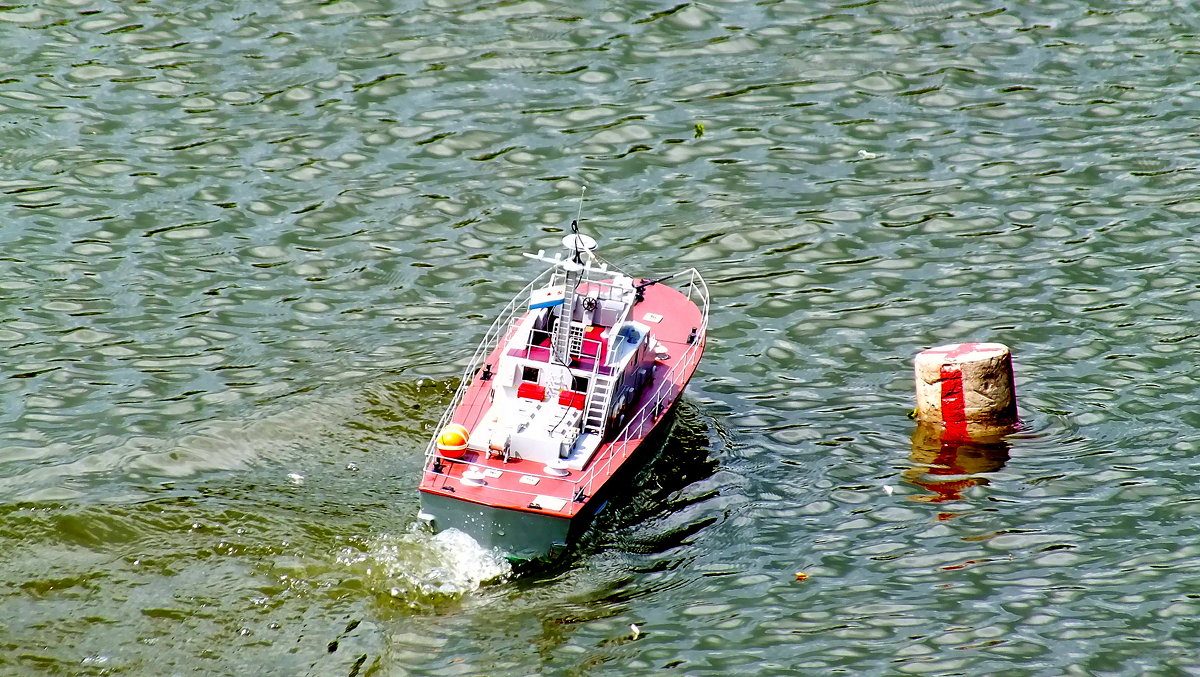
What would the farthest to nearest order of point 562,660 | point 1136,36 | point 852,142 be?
point 1136,36
point 852,142
point 562,660

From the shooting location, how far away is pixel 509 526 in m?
→ 23.2

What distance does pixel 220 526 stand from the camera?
2431 cm

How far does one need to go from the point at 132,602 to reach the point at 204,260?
478 inches

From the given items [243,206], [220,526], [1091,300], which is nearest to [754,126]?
[1091,300]

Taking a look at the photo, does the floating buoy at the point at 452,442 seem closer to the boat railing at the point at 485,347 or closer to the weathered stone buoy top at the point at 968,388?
the boat railing at the point at 485,347

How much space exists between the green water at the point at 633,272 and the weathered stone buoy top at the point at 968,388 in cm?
76

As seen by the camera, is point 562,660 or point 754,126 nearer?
point 562,660

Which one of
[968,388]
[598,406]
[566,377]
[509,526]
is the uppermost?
[566,377]

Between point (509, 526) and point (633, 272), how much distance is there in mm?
11143

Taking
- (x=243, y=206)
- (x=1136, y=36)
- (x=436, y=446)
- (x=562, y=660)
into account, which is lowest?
(x=562, y=660)

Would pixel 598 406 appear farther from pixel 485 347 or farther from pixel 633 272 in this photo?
pixel 633 272

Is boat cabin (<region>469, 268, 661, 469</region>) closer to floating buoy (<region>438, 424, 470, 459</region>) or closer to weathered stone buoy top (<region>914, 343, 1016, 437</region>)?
floating buoy (<region>438, 424, 470, 459</region>)

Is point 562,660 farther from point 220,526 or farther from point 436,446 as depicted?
point 220,526

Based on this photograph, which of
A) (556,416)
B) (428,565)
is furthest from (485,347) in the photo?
(428,565)
